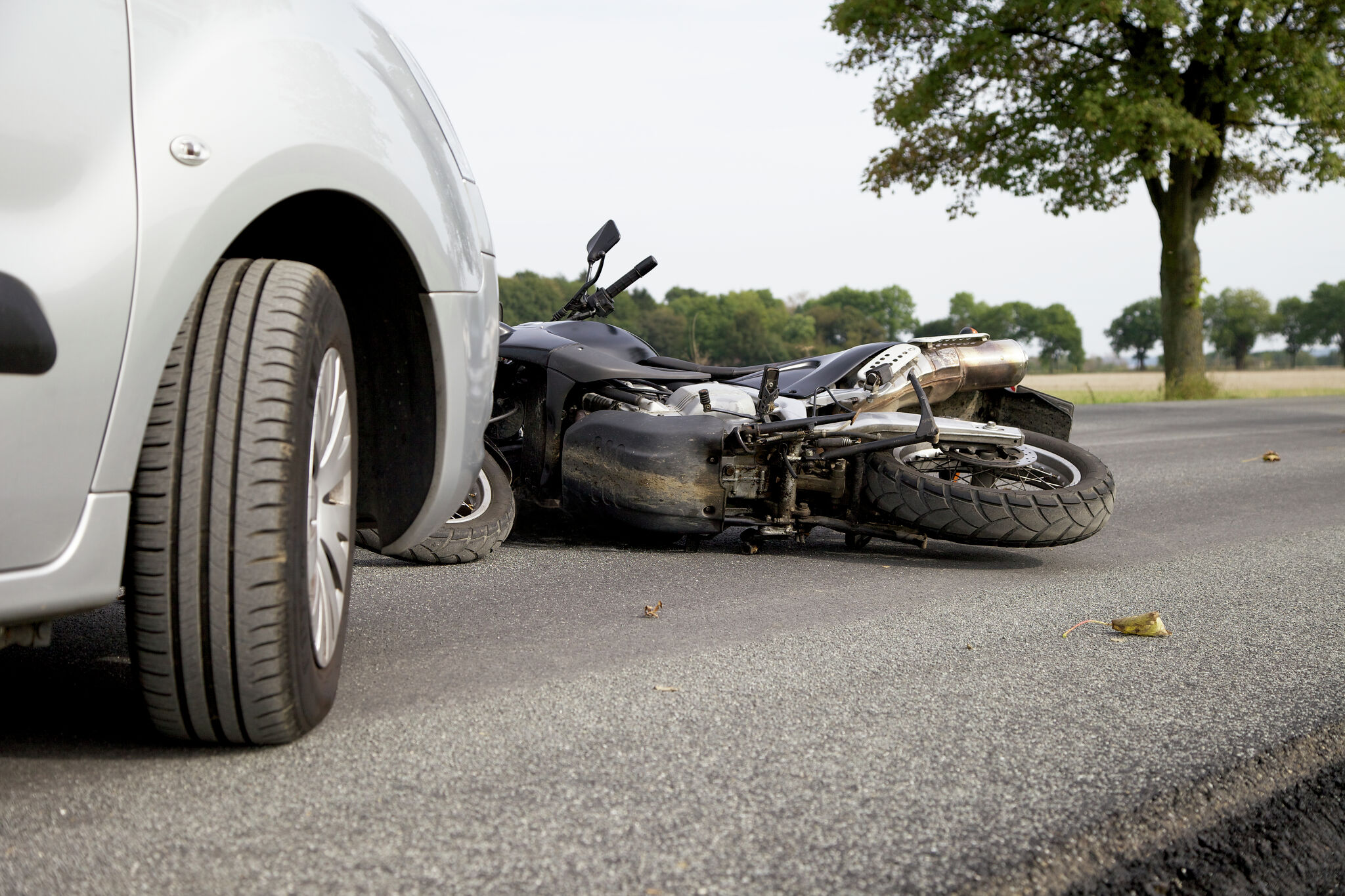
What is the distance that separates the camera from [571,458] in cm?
453

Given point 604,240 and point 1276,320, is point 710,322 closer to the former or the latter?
point 604,240

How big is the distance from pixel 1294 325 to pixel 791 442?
152 m

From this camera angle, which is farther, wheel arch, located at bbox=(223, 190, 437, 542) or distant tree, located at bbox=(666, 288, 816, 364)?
distant tree, located at bbox=(666, 288, 816, 364)

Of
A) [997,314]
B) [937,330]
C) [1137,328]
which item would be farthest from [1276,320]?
[937,330]

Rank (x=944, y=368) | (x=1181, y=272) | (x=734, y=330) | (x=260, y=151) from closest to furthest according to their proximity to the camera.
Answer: (x=260, y=151) → (x=944, y=368) → (x=734, y=330) → (x=1181, y=272)

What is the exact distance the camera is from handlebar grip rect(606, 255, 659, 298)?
521 centimetres

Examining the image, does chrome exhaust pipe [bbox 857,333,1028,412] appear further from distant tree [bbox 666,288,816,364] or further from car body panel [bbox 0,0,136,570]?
car body panel [bbox 0,0,136,570]

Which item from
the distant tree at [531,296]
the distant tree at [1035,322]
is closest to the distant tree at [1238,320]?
the distant tree at [1035,322]

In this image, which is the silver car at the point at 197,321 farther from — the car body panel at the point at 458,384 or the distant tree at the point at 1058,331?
the distant tree at the point at 1058,331

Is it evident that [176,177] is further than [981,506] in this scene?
No

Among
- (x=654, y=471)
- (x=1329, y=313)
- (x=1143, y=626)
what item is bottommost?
(x=1143, y=626)

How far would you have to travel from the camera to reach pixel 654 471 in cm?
427

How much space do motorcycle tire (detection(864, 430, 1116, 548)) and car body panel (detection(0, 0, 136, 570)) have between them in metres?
3.00

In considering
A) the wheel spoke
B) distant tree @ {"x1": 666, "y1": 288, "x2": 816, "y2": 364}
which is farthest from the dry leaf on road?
distant tree @ {"x1": 666, "y1": 288, "x2": 816, "y2": 364}
